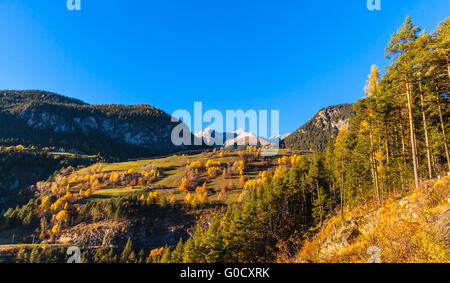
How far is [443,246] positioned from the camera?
22.0ft

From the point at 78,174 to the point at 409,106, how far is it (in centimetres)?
25165

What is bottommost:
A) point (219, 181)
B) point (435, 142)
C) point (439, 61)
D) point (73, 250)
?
point (73, 250)

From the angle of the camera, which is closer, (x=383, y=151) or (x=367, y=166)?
(x=367, y=166)

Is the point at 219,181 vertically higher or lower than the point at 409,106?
lower

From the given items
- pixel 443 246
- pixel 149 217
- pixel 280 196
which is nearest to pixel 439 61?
pixel 443 246

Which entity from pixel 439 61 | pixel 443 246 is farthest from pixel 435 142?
pixel 443 246

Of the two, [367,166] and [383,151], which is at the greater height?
[383,151]

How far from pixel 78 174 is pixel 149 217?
131377 millimetres

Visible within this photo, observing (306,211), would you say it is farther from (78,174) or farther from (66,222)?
(78,174)

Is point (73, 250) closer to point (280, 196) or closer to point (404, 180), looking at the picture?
point (280, 196)

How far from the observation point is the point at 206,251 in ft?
114

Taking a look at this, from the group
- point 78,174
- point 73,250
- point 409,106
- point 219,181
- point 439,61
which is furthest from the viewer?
point 78,174
